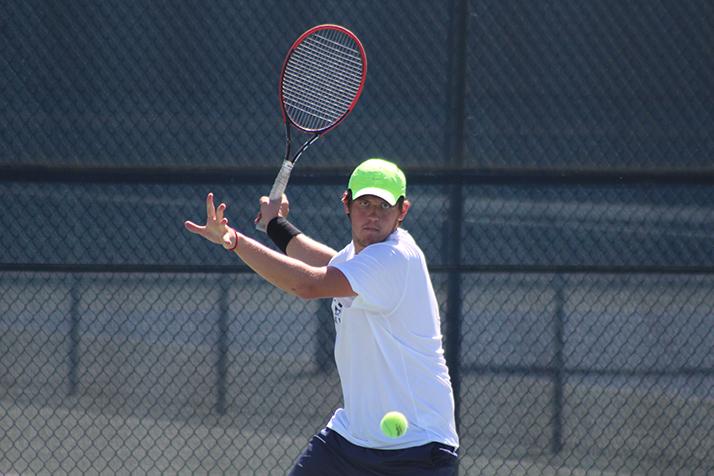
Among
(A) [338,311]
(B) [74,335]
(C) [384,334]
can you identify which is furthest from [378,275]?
(B) [74,335]

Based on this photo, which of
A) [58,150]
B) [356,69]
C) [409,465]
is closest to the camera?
[409,465]

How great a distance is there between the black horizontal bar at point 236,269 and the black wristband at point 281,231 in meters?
1.43

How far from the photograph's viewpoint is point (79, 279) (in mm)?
5047

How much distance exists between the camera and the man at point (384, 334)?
315 centimetres

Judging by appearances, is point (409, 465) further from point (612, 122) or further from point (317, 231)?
point (612, 122)

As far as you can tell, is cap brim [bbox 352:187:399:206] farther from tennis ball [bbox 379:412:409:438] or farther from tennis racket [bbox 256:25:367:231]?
tennis racket [bbox 256:25:367:231]

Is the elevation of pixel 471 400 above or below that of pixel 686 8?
below

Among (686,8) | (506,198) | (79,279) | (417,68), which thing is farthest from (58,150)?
(686,8)

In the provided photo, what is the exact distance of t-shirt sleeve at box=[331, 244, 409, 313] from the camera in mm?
3137

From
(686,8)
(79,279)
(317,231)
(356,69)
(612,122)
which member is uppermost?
(686,8)

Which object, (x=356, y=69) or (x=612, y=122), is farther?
(x=612, y=122)

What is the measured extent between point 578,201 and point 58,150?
7.69ft

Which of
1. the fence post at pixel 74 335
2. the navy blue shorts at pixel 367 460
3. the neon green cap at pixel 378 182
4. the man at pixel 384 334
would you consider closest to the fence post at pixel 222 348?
the fence post at pixel 74 335

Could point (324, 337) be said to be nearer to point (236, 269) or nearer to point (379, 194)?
point (236, 269)
